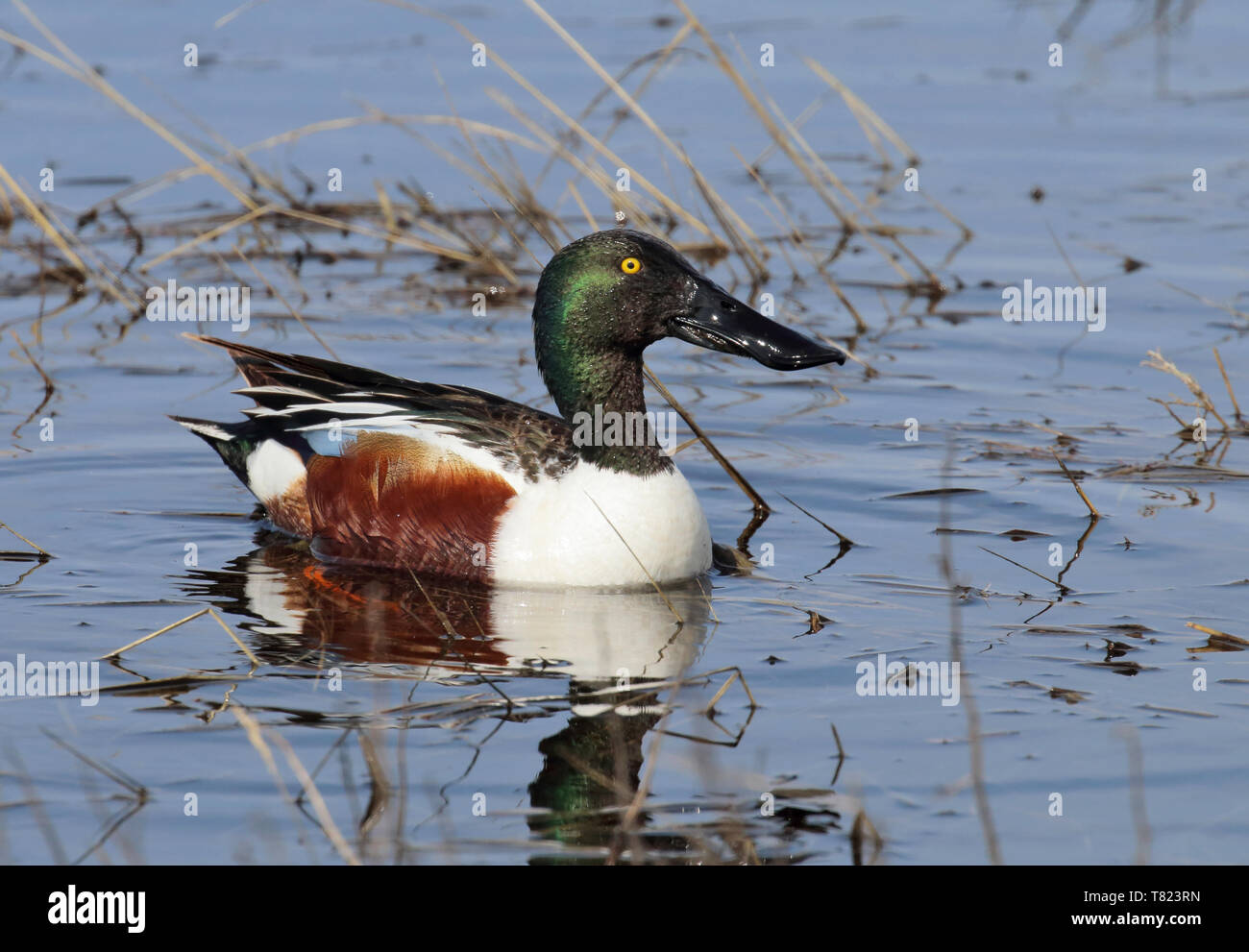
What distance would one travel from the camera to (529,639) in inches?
220

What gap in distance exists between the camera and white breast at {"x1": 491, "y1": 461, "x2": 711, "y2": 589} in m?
6.07

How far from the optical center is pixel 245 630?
5680 millimetres

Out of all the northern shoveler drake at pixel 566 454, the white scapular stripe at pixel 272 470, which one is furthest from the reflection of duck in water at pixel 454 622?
the white scapular stripe at pixel 272 470

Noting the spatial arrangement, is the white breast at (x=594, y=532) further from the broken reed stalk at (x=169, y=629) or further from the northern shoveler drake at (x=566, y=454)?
the broken reed stalk at (x=169, y=629)

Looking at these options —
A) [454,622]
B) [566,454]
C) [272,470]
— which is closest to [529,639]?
[454,622]

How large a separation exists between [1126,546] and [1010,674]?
142 cm

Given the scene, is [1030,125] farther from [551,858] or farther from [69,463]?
[551,858]

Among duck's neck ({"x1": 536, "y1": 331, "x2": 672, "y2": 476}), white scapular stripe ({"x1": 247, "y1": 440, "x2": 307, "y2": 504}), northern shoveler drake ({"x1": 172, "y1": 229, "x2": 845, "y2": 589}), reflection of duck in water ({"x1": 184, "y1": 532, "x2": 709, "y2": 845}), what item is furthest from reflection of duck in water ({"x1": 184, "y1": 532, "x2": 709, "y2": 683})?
duck's neck ({"x1": 536, "y1": 331, "x2": 672, "y2": 476})

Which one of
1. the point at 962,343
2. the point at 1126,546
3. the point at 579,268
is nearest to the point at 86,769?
the point at 579,268

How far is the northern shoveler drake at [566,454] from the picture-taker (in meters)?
6.09

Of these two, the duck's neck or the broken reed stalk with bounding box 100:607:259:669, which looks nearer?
the broken reed stalk with bounding box 100:607:259:669

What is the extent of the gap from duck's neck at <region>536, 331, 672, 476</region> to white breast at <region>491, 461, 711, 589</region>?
0.24 feet

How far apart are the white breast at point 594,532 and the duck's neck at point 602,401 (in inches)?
2.9

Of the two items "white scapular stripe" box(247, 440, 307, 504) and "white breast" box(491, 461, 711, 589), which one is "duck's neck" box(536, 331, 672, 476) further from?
"white scapular stripe" box(247, 440, 307, 504)
